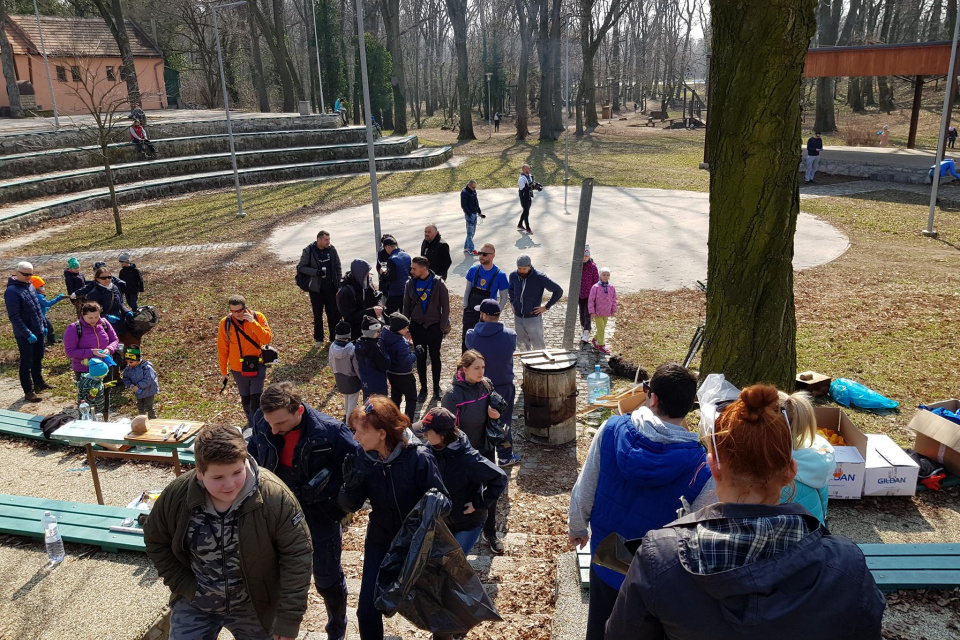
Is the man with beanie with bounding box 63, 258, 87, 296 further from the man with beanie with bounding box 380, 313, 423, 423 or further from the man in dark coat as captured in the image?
the man with beanie with bounding box 380, 313, 423, 423

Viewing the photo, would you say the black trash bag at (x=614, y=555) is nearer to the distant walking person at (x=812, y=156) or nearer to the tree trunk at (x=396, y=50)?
the distant walking person at (x=812, y=156)

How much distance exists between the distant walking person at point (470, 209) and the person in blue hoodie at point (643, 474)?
13204 mm

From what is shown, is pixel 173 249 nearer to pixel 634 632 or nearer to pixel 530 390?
pixel 530 390

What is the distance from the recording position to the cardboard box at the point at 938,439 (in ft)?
19.7

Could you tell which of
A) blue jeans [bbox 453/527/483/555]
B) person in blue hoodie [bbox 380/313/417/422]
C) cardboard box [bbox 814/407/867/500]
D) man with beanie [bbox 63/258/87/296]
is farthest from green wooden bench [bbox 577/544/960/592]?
man with beanie [bbox 63/258/87/296]

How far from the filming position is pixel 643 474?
302cm

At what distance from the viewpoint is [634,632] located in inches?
77.8

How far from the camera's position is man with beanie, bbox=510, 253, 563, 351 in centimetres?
881

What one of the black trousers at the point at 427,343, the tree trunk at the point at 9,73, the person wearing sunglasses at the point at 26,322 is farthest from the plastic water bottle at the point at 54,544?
the tree trunk at the point at 9,73

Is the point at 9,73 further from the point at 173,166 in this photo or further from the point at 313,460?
the point at 313,460

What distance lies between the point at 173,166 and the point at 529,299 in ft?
74.9

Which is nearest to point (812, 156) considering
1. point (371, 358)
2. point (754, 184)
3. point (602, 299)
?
point (602, 299)

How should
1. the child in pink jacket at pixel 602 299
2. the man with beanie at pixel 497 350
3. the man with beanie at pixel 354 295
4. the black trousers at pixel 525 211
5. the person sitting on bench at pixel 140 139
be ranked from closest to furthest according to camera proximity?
the man with beanie at pixel 497 350, the man with beanie at pixel 354 295, the child in pink jacket at pixel 602 299, the black trousers at pixel 525 211, the person sitting on bench at pixel 140 139

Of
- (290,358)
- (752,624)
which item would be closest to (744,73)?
(752,624)
